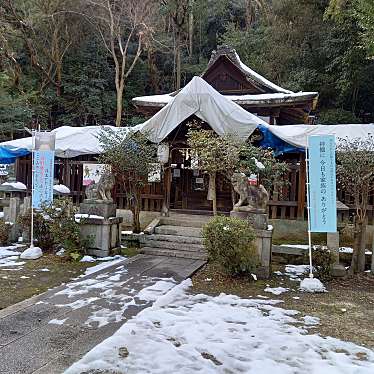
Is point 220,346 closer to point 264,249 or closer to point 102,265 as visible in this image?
point 264,249

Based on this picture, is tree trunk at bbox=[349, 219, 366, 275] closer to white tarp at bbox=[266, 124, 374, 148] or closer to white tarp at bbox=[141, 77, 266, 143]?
white tarp at bbox=[266, 124, 374, 148]

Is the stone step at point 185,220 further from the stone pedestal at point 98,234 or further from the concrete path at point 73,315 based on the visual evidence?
the concrete path at point 73,315

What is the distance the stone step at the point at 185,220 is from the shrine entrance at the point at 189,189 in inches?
74.6

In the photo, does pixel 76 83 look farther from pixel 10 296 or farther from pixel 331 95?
pixel 10 296

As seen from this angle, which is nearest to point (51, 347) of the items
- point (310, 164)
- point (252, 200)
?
point (252, 200)

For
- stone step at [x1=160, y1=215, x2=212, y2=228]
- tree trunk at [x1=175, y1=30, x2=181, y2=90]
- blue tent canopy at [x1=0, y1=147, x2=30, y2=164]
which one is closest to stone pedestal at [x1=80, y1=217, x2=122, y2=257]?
stone step at [x1=160, y1=215, x2=212, y2=228]

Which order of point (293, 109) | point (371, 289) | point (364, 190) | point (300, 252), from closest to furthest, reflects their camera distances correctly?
1. point (371, 289)
2. point (364, 190)
3. point (300, 252)
4. point (293, 109)

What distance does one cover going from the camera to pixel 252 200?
7.07 meters

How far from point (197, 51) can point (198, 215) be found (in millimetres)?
23020

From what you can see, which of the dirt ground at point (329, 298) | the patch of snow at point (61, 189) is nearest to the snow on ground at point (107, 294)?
the dirt ground at point (329, 298)

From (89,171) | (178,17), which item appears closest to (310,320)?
(89,171)

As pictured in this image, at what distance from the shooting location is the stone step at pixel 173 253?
25.9 feet

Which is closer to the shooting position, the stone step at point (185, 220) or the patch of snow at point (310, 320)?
the patch of snow at point (310, 320)

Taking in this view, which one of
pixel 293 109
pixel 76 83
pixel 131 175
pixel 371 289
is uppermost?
pixel 76 83
